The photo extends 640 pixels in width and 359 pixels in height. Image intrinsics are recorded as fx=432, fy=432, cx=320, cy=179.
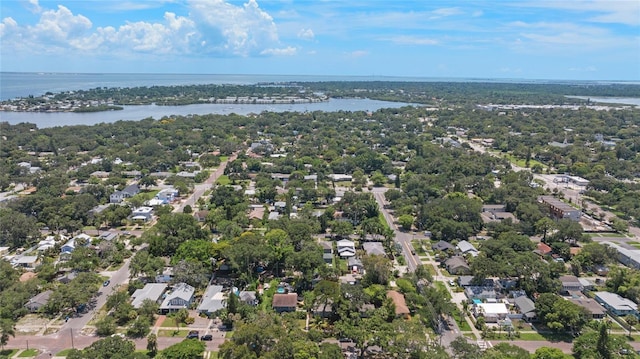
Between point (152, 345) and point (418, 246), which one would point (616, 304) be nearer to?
point (418, 246)

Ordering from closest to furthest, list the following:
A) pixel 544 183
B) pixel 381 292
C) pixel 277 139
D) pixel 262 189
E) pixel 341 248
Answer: pixel 381 292 → pixel 341 248 → pixel 262 189 → pixel 544 183 → pixel 277 139

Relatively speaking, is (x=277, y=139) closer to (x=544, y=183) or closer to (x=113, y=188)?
(x=113, y=188)

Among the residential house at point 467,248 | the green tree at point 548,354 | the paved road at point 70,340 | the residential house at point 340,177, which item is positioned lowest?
the paved road at point 70,340

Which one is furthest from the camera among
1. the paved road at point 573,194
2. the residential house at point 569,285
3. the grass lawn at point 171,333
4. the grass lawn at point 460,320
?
the paved road at point 573,194

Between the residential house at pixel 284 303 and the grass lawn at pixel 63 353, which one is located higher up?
the residential house at pixel 284 303

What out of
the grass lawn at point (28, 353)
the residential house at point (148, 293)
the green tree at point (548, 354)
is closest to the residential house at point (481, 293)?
the green tree at point (548, 354)

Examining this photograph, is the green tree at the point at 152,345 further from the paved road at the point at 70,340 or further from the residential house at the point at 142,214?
the residential house at the point at 142,214

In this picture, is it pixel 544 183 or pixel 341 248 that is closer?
pixel 341 248

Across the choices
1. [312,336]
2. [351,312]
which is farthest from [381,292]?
[312,336]
